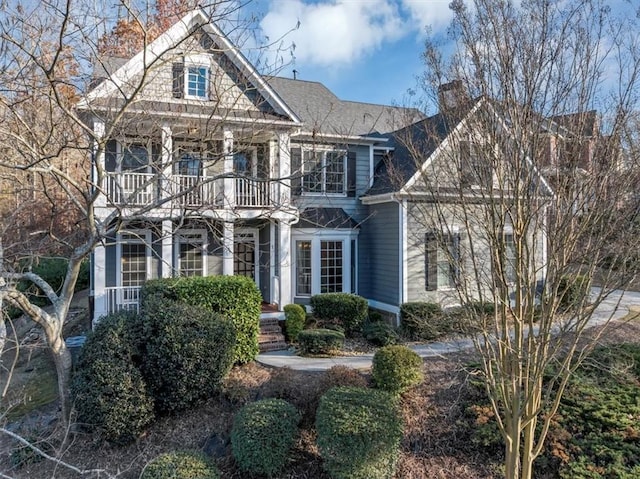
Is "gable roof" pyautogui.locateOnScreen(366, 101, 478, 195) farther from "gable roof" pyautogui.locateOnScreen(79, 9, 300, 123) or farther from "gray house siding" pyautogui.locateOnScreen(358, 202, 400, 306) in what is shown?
"gable roof" pyautogui.locateOnScreen(79, 9, 300, 123)

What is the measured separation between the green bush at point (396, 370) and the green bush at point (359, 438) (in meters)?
1.06

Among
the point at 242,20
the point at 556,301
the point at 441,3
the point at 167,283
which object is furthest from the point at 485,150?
the point at 167,283

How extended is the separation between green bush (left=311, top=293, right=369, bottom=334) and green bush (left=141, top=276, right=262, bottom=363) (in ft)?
9.99

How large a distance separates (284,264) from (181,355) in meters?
5.56

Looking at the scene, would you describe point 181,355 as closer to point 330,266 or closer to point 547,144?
point 547,144

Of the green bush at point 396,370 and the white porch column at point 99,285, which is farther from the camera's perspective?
the white porch column at point 99,285

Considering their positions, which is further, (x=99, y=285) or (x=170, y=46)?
(x=99, y=285)

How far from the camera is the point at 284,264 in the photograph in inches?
503

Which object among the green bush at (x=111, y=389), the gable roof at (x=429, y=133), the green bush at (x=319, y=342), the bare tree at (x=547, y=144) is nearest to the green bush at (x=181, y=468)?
the green bush at (x=111, y=389)

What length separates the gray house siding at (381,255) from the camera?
13.5 m

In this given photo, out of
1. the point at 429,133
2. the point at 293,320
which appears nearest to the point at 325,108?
the point at 293,320

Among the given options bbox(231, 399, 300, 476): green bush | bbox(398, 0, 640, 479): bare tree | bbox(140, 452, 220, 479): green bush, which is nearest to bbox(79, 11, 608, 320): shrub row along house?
bbox(231, 399, 300, 476): green bush

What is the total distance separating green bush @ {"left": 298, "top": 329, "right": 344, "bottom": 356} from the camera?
10.3m

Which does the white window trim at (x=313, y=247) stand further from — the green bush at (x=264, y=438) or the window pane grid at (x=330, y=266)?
the green bush at (x=264, y=438)
